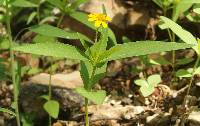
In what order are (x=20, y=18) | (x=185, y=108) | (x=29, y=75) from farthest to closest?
(x=20, y=18)
(x=29, y=75)
(x=185, y=108)

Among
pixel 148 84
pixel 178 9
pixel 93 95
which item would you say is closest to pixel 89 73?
pixel 93 95

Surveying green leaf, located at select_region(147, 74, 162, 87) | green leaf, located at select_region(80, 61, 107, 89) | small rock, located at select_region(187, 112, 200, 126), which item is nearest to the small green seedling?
green leaf, located at select_region(147, 74, 162, 87)

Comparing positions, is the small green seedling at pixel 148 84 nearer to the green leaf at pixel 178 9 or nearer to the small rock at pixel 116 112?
the small rock at pixel 116 112

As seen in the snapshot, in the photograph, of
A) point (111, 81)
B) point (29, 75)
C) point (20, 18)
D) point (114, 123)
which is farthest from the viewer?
point (20, 18)

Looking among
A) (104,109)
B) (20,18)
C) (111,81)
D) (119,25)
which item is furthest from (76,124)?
(20,18)

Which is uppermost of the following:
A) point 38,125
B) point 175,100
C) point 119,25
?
point 119,25

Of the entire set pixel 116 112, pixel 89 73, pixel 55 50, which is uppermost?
pixel 55 50

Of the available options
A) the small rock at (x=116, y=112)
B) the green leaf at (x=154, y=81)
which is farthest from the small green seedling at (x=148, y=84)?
the small rock at (x=116, y=112)

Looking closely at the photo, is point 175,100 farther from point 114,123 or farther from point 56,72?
point 56,72

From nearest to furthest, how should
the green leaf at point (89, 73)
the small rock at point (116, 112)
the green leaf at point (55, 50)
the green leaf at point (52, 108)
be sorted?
1. the green leaf at point (55, 50)
2. the green leaf at point (89, 73)
3. the green leaf at point (52, 108)
4. the small rock at point (116, 112)

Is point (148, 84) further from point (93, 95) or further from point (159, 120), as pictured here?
point (93, 95)

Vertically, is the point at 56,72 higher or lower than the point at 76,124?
higher
